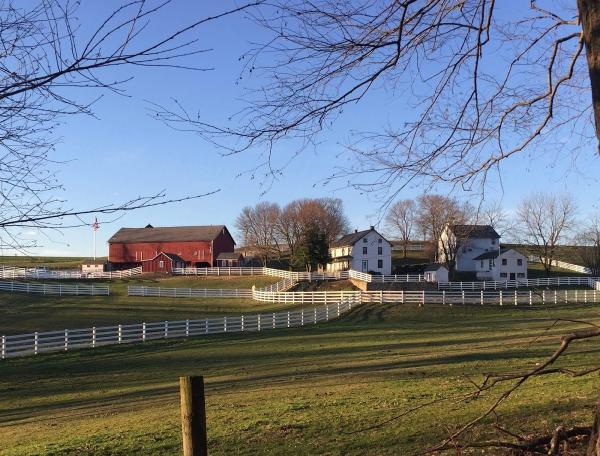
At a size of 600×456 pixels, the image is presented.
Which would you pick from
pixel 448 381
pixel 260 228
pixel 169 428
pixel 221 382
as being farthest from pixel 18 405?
pixel 260 228

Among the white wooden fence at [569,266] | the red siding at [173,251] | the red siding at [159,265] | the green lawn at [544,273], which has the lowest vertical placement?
the green lawn at [544,273]

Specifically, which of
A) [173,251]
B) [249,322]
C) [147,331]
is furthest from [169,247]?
[147,331]

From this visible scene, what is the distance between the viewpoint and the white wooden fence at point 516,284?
186 ft

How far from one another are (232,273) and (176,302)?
82.2 feet

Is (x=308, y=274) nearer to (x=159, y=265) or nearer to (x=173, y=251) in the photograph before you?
(x=159, y=265)

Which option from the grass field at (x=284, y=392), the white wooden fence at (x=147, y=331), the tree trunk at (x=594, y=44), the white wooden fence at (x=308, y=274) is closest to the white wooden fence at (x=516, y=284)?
the white wooden fence at (x=308, y=274)

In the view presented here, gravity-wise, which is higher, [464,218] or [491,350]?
[464,218]

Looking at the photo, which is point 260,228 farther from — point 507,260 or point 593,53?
point 593,53

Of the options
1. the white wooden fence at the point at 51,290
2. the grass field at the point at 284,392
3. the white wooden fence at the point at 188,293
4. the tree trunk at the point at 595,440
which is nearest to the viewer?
the tree trunk at the point at 595,440

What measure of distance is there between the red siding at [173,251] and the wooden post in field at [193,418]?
3265 inches

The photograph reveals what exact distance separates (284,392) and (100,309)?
3468 cm

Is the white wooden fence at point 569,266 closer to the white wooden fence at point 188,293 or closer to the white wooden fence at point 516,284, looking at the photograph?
the white wooden fence at point 516,284

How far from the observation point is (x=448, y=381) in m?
12.2

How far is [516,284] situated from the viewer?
59031 mm
